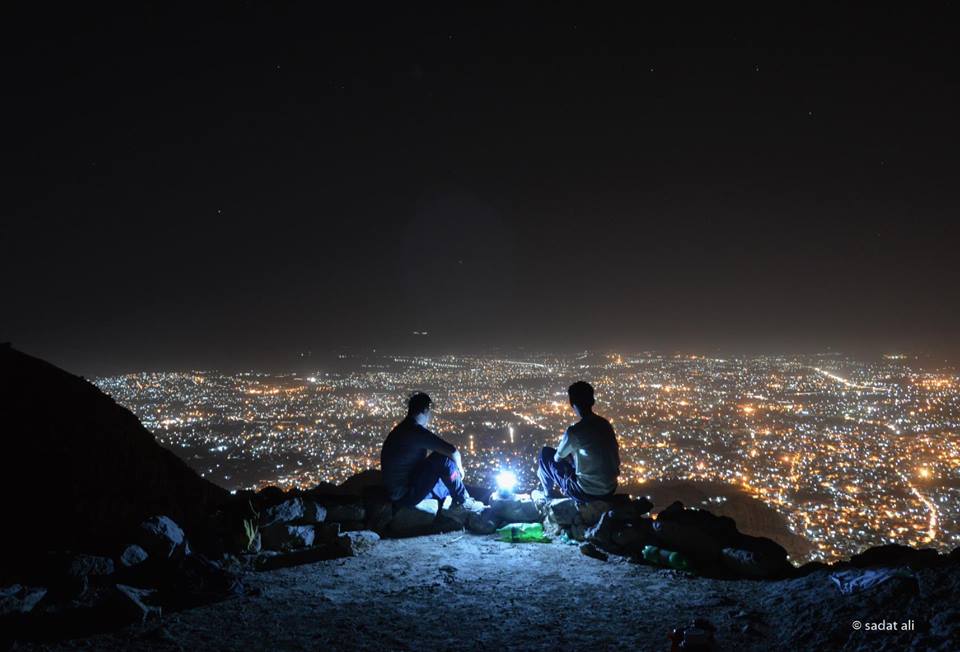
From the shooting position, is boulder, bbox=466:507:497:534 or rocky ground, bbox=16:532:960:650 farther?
boulder, bbox=466:507:497:534

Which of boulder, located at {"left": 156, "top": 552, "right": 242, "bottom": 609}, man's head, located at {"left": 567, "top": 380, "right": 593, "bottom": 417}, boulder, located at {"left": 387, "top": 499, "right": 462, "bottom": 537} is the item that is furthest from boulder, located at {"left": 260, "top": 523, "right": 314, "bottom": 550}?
man's head, located at {"left": 567, "top": 380, "right": 593, "bottom": 417}

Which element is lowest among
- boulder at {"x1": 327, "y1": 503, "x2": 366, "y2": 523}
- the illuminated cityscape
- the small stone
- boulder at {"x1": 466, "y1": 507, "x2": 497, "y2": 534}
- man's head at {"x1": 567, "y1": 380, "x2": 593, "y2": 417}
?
the illuminated cityscape

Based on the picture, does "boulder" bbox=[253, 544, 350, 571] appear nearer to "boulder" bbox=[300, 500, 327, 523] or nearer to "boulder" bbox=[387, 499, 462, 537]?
"boulder" bbox=[300, 500, 327, 523]

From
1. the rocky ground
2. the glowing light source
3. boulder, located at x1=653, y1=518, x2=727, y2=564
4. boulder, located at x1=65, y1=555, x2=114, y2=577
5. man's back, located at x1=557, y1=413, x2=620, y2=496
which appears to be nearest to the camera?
the rocky ground

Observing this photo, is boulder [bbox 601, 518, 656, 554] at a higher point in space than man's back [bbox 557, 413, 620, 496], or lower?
lower

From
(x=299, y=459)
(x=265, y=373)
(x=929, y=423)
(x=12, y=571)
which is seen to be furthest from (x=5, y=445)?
(x=265, y=373)

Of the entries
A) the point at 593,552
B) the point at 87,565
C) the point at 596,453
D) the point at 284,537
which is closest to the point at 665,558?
the point at 593,552

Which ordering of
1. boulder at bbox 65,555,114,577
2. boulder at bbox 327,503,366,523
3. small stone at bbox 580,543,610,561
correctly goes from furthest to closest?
boulder at bbox 327,503,366,523
small stone at bbox 580,543,610,561
boulder at bbox 65,555,114,577
